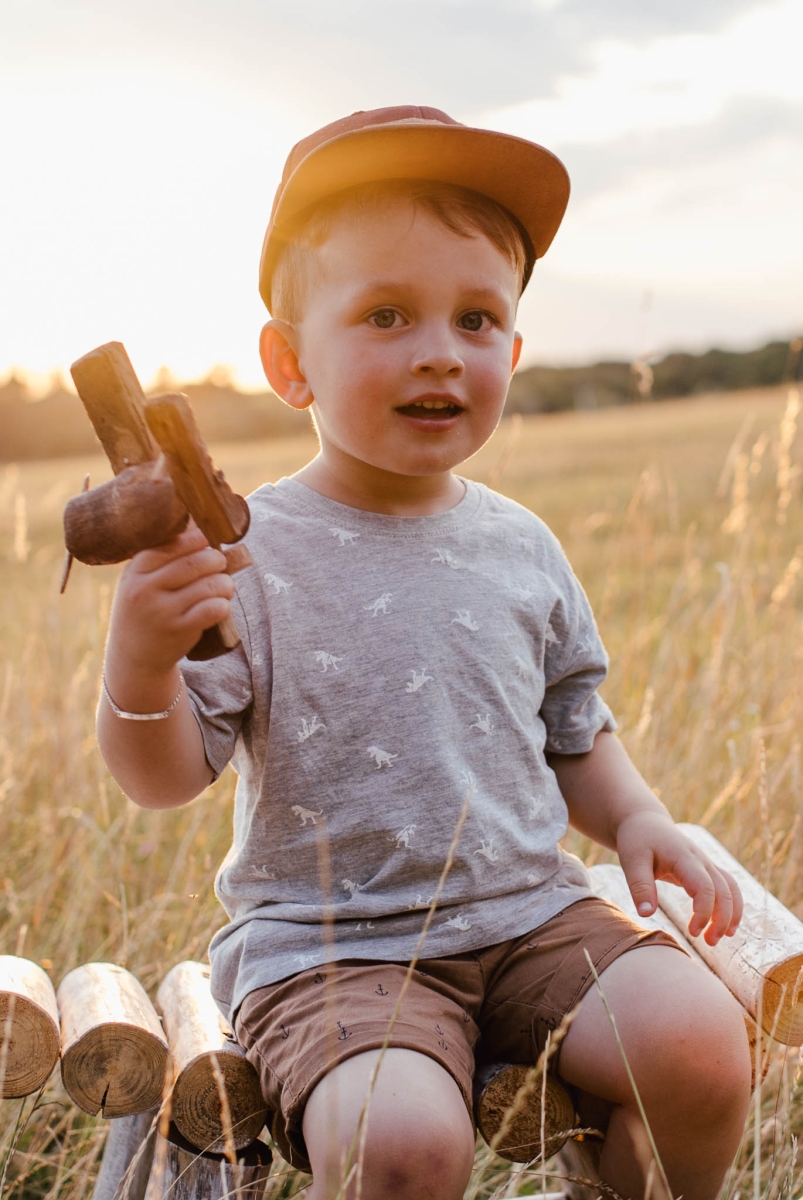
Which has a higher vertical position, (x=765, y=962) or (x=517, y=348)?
(x=517, y=348)

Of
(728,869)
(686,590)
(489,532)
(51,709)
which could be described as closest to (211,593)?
(489,532)

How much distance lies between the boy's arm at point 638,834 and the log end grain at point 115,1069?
2.49ft

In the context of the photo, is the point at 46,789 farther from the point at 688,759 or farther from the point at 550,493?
the point at 550,493

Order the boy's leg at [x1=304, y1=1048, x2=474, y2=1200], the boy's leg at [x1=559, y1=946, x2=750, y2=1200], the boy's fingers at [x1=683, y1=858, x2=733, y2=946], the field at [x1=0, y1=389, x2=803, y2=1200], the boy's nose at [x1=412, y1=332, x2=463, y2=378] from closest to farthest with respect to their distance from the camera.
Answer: the boy's leg at [x1=304, y1=1048, x2=474, y2=1200] < the boy's leg at [x1=559, y1=946, x2=750, y2=1200] < the boy's nose at [x1=412, y1=332, x2=463, y2=378] < the boy's fingers at [x1=683, y1=858, x2=733, y2=946] < the field at [x1=0, y1=389, x2=803, y2=1200]

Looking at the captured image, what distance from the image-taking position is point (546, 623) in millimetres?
1874

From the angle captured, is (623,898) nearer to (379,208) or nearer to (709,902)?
(709,902)

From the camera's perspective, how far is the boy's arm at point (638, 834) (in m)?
1.69

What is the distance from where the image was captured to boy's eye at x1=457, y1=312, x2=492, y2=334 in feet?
5.45

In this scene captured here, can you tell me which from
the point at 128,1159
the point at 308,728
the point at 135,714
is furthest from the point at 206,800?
the point at 135,714

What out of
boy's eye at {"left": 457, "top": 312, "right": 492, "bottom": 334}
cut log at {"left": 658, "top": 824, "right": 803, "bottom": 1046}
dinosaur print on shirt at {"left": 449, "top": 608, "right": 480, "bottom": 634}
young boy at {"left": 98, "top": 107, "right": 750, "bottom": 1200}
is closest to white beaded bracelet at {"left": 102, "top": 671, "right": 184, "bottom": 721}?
young boy at {"left": 98, "top": 107, "right": 750, "bottom": 1200}

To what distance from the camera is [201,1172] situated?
1550 millimetres

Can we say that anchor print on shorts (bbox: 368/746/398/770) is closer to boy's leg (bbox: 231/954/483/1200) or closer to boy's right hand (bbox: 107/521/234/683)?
boy's leg (bbox: 231/954/483/1200)

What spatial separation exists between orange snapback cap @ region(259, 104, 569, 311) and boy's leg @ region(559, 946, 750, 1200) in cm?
121

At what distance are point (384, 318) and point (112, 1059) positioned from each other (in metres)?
1.13
